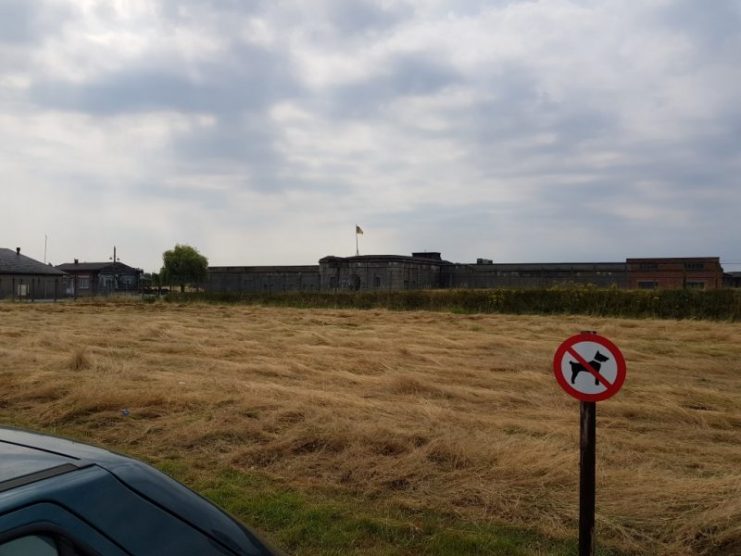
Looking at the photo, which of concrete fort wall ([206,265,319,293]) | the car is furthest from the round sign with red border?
concrete fort wall ([206,265,319,293])

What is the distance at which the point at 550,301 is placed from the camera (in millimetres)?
33781

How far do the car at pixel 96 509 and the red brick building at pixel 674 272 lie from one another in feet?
133

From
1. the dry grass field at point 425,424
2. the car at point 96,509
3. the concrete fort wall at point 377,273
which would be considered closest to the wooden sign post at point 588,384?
the dry grass field at point 425,424

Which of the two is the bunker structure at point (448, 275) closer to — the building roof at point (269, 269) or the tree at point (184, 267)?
the building roof at point (269, 269)

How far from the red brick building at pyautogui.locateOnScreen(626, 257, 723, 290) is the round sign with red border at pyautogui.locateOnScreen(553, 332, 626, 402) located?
37.5m

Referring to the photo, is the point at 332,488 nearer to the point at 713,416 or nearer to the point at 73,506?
the point at 73,506

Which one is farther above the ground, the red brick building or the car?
the red brick building

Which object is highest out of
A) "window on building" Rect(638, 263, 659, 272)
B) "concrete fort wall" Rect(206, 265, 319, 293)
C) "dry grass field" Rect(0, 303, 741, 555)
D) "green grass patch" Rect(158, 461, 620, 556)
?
"window on building" Rect(638, 263, 659, 272)

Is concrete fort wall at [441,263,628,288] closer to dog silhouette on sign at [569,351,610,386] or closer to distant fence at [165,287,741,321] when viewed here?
distant fence at [165,287,741,321]

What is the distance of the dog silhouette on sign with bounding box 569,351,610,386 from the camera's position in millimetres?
4258

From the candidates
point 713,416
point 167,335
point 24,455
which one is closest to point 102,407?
point 24,455

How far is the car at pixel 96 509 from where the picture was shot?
5.21ft

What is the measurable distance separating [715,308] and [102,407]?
2783cm

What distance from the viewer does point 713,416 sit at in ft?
27.6
